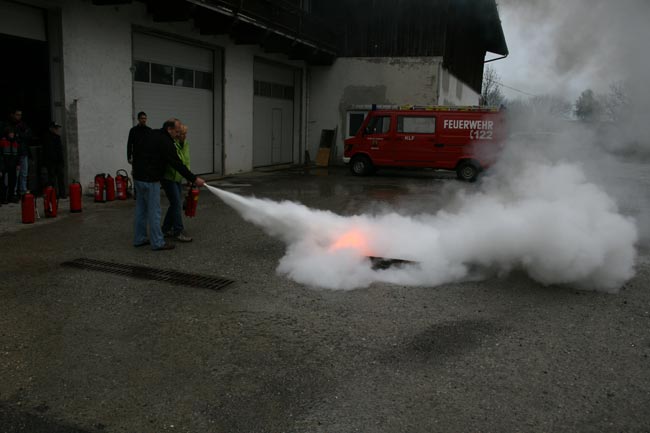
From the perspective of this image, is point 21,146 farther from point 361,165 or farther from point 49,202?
point 361,165

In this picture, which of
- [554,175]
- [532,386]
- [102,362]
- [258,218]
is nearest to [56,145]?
[258,218]

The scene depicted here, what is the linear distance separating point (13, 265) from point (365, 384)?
5.26m

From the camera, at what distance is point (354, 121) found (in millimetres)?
24125

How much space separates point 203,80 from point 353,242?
11.9 m

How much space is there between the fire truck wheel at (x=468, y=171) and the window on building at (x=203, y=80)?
8975 mm

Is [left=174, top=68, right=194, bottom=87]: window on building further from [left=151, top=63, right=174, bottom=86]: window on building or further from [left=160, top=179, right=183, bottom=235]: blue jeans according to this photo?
[left=160, top=179, right=183, bottom=235]: blue jeans

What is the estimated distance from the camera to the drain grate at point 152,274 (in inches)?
250

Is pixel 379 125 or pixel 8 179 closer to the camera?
pixel 8 179

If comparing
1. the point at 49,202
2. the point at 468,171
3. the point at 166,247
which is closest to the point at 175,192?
the point at 166,247

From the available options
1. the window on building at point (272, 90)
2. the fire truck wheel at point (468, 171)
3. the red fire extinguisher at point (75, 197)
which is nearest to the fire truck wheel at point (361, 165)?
the fire truck wheel at point (468, 171)

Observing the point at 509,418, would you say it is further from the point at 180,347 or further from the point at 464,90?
the point at 464,90

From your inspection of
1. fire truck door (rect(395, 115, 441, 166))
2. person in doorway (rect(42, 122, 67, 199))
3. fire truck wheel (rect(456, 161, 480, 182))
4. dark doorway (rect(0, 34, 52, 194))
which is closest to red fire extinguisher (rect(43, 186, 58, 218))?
person in doorway (rect(42, 122, 67, 199))

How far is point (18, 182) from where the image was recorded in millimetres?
11234

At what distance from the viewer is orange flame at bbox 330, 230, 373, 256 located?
7102 millimetres
